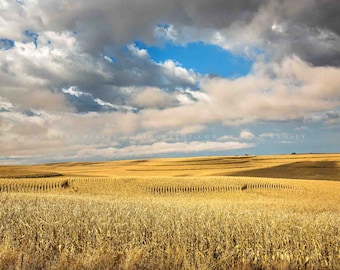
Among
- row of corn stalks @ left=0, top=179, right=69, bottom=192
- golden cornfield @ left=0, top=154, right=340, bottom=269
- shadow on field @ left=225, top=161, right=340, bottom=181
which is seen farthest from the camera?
shadow on field @ left=225, top=161, right=340, bottom=181

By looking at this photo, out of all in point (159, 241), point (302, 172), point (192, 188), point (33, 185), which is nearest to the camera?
point (159, 241)

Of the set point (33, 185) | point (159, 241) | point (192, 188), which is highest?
point (33, 185)

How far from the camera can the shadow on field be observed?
4800 centimetres

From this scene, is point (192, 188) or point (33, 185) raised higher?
point (33, 185)

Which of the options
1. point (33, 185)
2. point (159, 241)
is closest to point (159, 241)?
point (159, 241)

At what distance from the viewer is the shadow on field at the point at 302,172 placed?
48.0 m

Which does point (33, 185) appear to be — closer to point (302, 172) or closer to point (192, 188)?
point (192, 188)

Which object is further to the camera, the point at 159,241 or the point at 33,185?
the point at 33,185

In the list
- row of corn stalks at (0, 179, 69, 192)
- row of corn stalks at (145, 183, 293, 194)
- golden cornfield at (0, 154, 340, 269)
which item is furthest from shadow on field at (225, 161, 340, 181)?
golden cornfield at (0, 154, 340, 269)

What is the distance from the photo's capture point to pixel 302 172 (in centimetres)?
5162

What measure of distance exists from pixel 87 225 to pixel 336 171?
50.3 metres

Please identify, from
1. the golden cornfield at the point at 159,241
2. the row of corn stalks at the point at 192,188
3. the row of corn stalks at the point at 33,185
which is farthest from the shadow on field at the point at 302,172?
the golden cornfield at the point at 159,241

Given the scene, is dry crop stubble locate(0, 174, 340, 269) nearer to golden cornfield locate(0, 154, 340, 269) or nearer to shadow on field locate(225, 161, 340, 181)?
golden cornfield locate(0, 154, 340, 269)

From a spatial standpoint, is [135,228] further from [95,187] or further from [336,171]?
[336,171]
